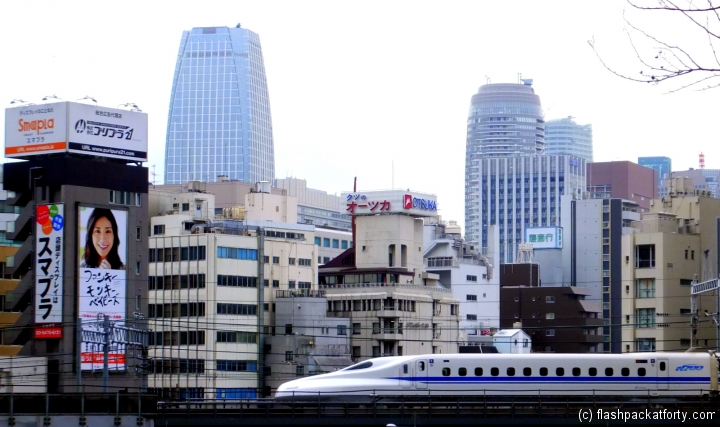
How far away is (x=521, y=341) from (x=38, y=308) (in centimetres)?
7209

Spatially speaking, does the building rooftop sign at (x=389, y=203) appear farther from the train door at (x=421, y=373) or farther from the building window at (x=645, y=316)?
the train door at (x=421, y=373)

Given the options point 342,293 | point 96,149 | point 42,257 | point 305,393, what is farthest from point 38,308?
point 305,393

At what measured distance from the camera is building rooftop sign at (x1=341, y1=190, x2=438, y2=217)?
169 metres

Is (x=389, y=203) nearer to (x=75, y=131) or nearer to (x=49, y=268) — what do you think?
(x=75, y=131)

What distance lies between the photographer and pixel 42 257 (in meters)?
127

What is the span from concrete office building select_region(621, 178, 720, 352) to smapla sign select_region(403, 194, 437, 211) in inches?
967

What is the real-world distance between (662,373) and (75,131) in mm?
69452

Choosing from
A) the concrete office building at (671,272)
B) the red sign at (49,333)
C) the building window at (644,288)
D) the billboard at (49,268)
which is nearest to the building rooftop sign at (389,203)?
the concrete office building at (671,272)

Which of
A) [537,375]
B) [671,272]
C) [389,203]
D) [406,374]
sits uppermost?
[389,203]

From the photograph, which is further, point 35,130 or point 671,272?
point 671,272

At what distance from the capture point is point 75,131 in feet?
431

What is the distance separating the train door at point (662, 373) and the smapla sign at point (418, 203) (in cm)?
8829

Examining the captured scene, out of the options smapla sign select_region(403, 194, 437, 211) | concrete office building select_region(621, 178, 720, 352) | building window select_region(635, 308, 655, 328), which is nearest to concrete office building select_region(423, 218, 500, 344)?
smapla sign select_region(403, 194, 437, 211)

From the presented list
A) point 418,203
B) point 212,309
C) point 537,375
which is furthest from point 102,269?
point 537,375
